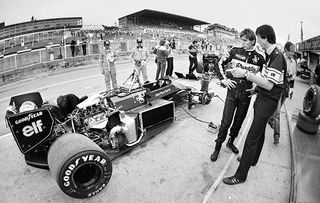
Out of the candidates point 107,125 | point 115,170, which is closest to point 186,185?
point 115,170

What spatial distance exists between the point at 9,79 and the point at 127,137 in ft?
31.0

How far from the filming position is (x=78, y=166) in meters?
2.21

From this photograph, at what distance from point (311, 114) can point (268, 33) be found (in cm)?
249

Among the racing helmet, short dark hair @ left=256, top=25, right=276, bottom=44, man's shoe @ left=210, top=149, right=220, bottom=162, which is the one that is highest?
short dark hair @ left=256, top=25, right=276, bottom=44

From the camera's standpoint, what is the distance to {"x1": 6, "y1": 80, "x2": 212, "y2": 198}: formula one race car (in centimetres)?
224

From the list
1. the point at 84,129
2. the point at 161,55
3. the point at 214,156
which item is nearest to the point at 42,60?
the point at 161,55

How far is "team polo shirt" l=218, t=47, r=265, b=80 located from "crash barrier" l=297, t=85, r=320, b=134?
72.7 inches

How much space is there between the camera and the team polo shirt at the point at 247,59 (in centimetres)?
269

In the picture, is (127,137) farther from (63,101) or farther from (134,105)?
(63,101)

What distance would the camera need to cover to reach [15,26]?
1497 inches

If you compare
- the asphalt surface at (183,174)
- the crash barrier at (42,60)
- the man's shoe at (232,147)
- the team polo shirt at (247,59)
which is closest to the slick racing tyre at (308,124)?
the asphalt surface at (183,174)

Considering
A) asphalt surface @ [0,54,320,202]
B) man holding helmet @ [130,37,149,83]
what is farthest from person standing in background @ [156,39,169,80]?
asphalt surface @ [0,54,320,202]

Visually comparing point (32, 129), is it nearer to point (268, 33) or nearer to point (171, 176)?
point (171, 176)

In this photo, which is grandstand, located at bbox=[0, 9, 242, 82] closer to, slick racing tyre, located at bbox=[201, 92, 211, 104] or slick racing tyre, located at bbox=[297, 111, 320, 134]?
slick racing tyre, located at bbox=[201, 92, 211, 104]
